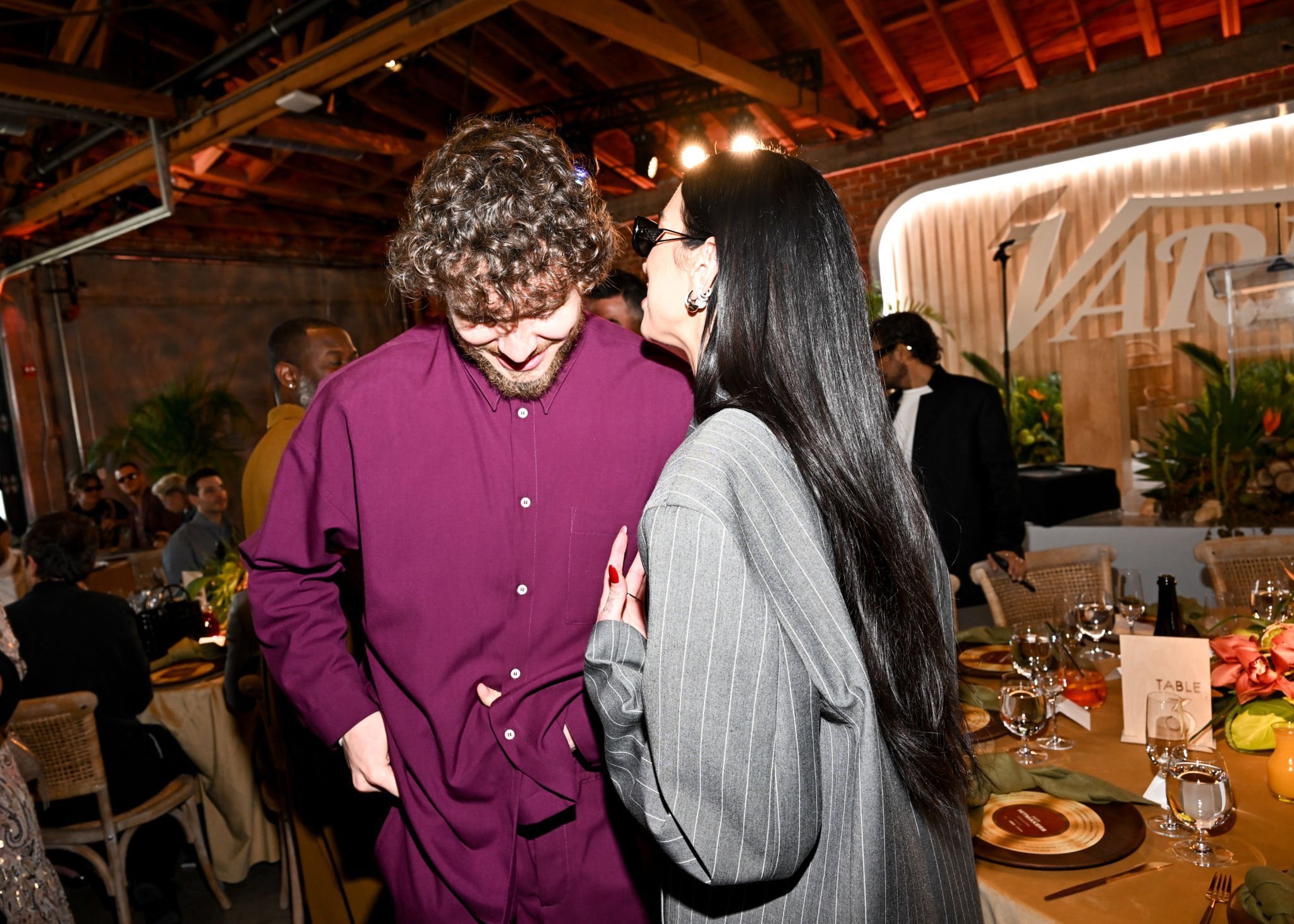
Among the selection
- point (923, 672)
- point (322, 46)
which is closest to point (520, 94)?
point (322, 46)

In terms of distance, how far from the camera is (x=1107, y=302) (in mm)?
7977

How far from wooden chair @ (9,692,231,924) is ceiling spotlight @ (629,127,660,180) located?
18.9 ft

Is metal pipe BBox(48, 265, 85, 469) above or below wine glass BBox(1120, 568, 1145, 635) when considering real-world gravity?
above

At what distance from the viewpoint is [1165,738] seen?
1.62m

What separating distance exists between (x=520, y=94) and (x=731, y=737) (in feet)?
27.1

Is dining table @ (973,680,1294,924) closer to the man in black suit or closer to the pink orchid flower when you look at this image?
the pink orchid flower

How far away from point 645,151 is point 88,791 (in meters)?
6.14

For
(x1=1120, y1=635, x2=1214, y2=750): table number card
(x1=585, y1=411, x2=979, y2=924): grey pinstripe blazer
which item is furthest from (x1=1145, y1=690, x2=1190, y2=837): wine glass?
(x1=585, y1=411, x2=979, y2=924): grey pinstripe blazer

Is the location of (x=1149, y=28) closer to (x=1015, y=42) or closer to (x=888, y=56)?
(x=1015, y=42)

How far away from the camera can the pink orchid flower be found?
5.35 ft

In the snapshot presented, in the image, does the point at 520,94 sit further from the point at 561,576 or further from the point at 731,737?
the point at 731,737

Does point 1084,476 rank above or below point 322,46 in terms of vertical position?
below

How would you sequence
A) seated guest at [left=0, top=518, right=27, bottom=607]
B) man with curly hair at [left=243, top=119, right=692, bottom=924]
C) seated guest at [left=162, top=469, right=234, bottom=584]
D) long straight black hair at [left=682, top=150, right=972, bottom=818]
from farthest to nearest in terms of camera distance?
seated guest at [left=162, top=469, right=234, bottom=584], seated guest at [left=0, top=518, right=27, bottom=607], man with curly hair at [left=243, top=119, right=692, bottom=924], long straight black hair at [left=682, top=150, right=972, bottom=818]

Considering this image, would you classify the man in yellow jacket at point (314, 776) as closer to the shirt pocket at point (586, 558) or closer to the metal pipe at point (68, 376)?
the shirt pocket at point (586, 558)
